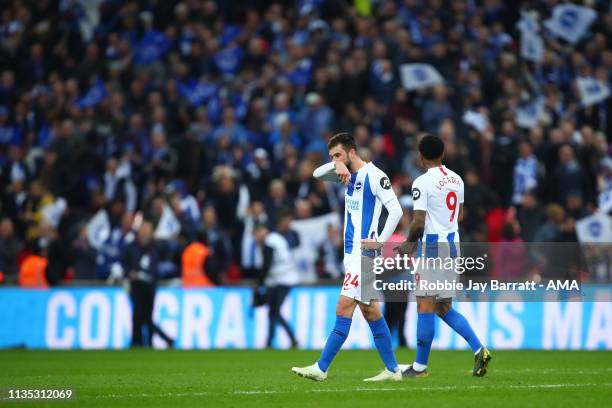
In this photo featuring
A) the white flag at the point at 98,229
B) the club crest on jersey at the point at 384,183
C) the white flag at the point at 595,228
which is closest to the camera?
the club crest on jersey at the point at 384,183

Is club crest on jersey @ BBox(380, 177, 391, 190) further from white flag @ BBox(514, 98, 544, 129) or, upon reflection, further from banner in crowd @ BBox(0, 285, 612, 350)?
white flag @ BBox(514, 98, 544, 129)

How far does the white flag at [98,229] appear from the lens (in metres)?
23.1

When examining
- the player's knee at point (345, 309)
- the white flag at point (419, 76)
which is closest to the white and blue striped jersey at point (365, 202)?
the player's knee at point (345, 309)

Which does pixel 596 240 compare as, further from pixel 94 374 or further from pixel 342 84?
pixel 94 374

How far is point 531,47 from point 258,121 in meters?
6.03

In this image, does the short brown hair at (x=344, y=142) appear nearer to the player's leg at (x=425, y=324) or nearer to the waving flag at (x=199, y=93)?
the player's leg at (x=425, y=324)

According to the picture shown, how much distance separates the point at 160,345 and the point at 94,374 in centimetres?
718

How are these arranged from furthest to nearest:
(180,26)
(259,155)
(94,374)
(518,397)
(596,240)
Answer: (180,26) < (259,155) < (596,240) < (94,374) < (518,397)

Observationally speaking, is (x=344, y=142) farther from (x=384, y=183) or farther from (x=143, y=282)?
(x=143, y=282)

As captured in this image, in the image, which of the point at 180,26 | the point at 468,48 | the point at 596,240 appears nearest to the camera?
the point at 596,240

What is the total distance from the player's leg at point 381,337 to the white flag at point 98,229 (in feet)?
38.3

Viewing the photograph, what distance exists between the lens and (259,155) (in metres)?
→ 22.9

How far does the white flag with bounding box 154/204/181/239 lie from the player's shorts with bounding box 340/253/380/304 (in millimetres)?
10428

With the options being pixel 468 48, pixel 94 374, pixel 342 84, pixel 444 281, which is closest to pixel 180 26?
pixel 342 84
